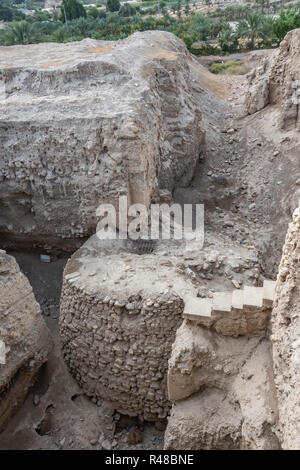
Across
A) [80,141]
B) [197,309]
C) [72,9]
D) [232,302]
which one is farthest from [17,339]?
[72,9]

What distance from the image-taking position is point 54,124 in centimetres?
823

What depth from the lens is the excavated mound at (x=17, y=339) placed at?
230 inches

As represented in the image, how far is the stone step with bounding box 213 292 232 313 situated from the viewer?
4.20 meters

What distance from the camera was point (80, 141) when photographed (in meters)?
8.13

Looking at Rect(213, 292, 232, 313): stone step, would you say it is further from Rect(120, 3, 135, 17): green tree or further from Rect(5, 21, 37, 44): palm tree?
Rect(120, 3, 135, 17): green tree

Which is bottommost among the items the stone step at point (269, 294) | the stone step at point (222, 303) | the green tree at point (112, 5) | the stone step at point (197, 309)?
the stone step at point (197, 309)

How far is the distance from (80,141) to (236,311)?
5241mm

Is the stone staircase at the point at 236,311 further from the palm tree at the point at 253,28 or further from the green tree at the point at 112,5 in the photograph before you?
the green tree at the point at 112,5

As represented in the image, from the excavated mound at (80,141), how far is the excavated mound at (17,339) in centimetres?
260

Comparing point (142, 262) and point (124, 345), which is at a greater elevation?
point (142, 262)

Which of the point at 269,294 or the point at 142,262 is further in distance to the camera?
the point at 142,262

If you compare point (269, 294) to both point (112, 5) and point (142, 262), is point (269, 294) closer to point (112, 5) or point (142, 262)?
point (142, 262)

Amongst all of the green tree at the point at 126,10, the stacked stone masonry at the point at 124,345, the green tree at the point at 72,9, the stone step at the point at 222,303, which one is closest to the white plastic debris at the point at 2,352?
the stacked stone masonry at the point at 124,345
